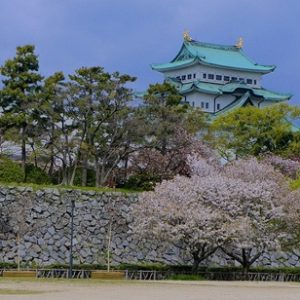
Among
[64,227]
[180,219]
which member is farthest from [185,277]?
[64,227]

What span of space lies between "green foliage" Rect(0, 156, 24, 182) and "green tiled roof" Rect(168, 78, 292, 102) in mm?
29590

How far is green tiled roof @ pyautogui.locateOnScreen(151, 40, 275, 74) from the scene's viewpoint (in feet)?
242

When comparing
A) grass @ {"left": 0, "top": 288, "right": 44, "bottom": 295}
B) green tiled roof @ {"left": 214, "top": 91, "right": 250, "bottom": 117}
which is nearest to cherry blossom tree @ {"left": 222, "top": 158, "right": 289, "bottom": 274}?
grass @ {"left": 0, "top": 288, "right": 44, "bottom": 295}

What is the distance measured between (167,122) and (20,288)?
69.8 feet

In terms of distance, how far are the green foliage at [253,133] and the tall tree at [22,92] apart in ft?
41.5

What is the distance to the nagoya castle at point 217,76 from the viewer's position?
71.0 m

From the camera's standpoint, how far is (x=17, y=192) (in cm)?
3962

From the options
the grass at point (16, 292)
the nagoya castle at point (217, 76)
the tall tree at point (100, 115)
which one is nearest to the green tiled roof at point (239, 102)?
the nagoya castle at point (217, 76)

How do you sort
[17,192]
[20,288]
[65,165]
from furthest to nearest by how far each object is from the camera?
1. [65,165]
2. [17,192]
3. [20,288]

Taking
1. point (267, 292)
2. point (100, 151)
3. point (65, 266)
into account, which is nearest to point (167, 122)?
point (100, 151)

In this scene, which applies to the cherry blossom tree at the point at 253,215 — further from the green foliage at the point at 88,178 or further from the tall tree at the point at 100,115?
the green foliage at the point at 88,178

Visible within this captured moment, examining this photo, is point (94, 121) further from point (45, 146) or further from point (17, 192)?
point (17, 192)

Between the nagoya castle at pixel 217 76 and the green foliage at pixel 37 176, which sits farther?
the nagoya castle at pixel 217 76

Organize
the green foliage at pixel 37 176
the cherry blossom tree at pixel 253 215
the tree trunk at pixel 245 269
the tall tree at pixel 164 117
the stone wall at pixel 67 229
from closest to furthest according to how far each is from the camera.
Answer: the cherry blossom tree at pixel 253 215 < the tree trunk at pixel 245 269 < the stone wall at pixel 67 229 < the green foliage at pixel 37 176 < the tall tree at pixel 164 117
